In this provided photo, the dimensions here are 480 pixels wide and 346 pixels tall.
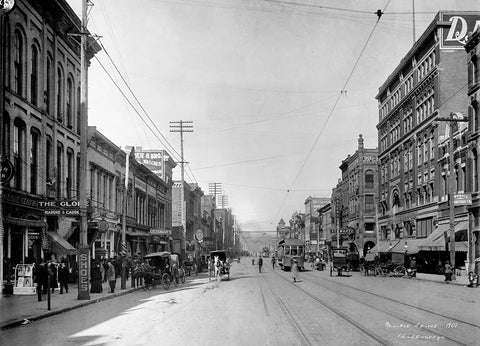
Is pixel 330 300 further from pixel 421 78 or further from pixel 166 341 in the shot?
pixel 421 78

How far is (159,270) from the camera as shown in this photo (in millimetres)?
32094

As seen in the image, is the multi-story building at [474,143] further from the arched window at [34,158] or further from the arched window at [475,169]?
the arched window at [34,158]

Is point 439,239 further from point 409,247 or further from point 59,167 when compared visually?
→ point 59,167

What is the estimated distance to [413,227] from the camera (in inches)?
2270

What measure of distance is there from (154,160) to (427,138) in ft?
109

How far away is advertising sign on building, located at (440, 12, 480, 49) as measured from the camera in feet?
161

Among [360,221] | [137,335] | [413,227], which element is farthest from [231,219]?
[137,335]

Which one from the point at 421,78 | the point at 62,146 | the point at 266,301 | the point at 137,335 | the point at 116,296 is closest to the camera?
the point at 137,335

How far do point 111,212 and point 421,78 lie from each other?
32.7 m

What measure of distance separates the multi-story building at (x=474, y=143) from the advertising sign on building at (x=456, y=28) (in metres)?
8.65

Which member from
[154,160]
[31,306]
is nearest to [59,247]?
[31,306]

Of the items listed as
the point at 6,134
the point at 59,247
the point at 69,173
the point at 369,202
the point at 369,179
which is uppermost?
the point at 369,179

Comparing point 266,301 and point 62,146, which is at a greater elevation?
point 62,146

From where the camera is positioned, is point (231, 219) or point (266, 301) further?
point (231, 219)
